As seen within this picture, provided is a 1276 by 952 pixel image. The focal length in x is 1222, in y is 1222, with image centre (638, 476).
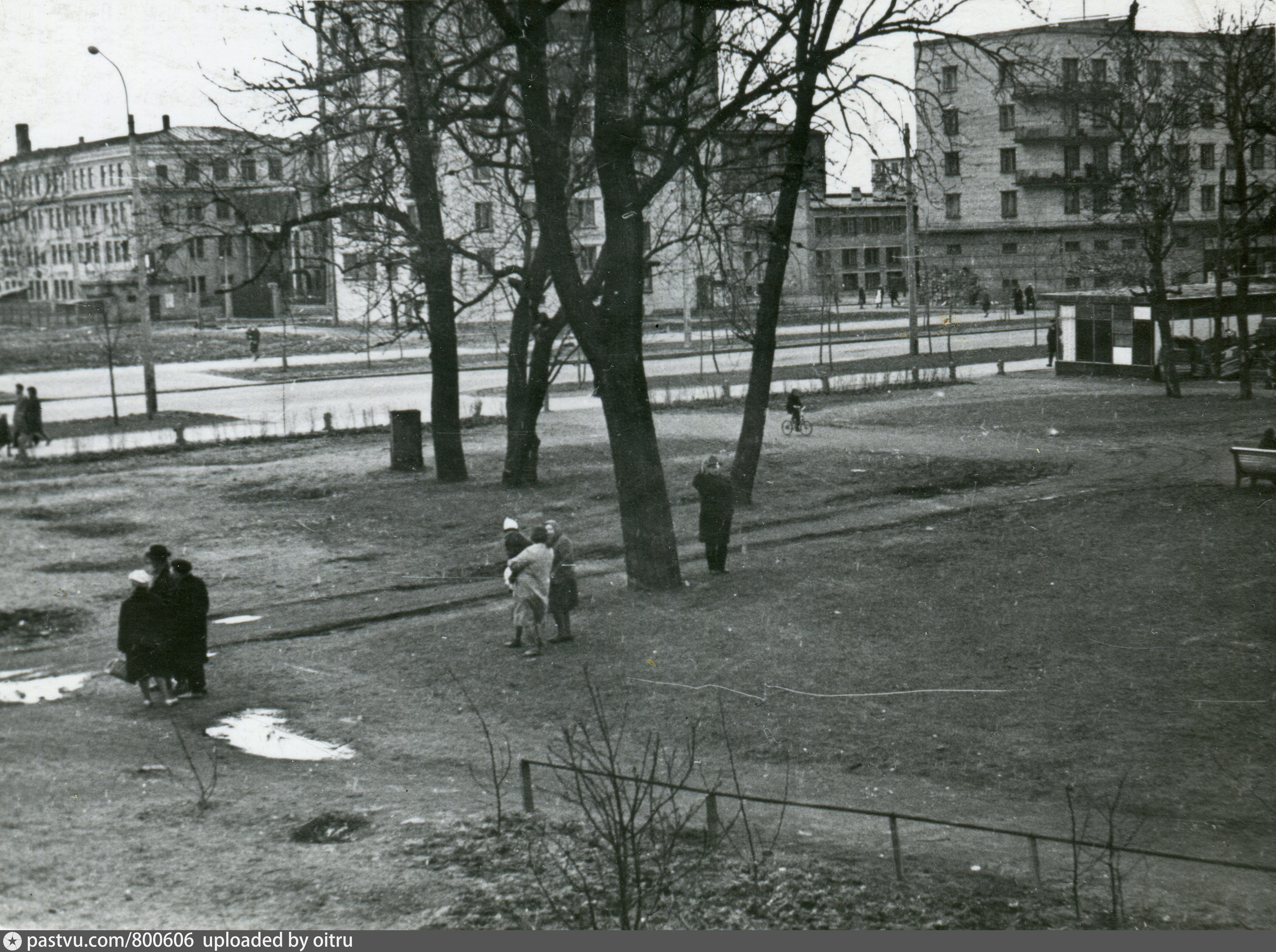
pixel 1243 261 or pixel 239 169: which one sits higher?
pixel 239 169

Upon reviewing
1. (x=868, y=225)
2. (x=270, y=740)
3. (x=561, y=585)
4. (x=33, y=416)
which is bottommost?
(x=270, y=740)

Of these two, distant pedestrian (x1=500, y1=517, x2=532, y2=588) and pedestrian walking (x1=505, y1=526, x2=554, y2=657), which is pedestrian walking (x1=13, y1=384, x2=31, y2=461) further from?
pedestrian walking (x1=505, y1=526, x2=554, y2=657)

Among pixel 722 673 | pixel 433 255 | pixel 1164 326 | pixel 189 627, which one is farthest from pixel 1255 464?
pixel 1164 326

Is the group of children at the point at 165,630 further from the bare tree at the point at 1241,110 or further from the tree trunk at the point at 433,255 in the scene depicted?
the bare tree at the point at 1241,110

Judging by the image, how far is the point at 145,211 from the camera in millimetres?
17109

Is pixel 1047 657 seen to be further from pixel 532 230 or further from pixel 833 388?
pixel 833 388

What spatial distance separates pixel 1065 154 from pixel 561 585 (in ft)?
89.9

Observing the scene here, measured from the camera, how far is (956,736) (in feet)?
30.2

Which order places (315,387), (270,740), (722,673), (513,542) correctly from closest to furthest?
(270,740) < (722,673) < (513,542) < (315,387)

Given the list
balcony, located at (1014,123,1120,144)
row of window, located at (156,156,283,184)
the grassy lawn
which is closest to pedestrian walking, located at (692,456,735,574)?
the grassy lawn

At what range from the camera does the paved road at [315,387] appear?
84.2 ft

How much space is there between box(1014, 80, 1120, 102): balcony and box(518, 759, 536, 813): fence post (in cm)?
1369

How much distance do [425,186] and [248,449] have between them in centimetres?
1028

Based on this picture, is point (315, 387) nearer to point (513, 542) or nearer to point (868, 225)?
point (513, 542)
